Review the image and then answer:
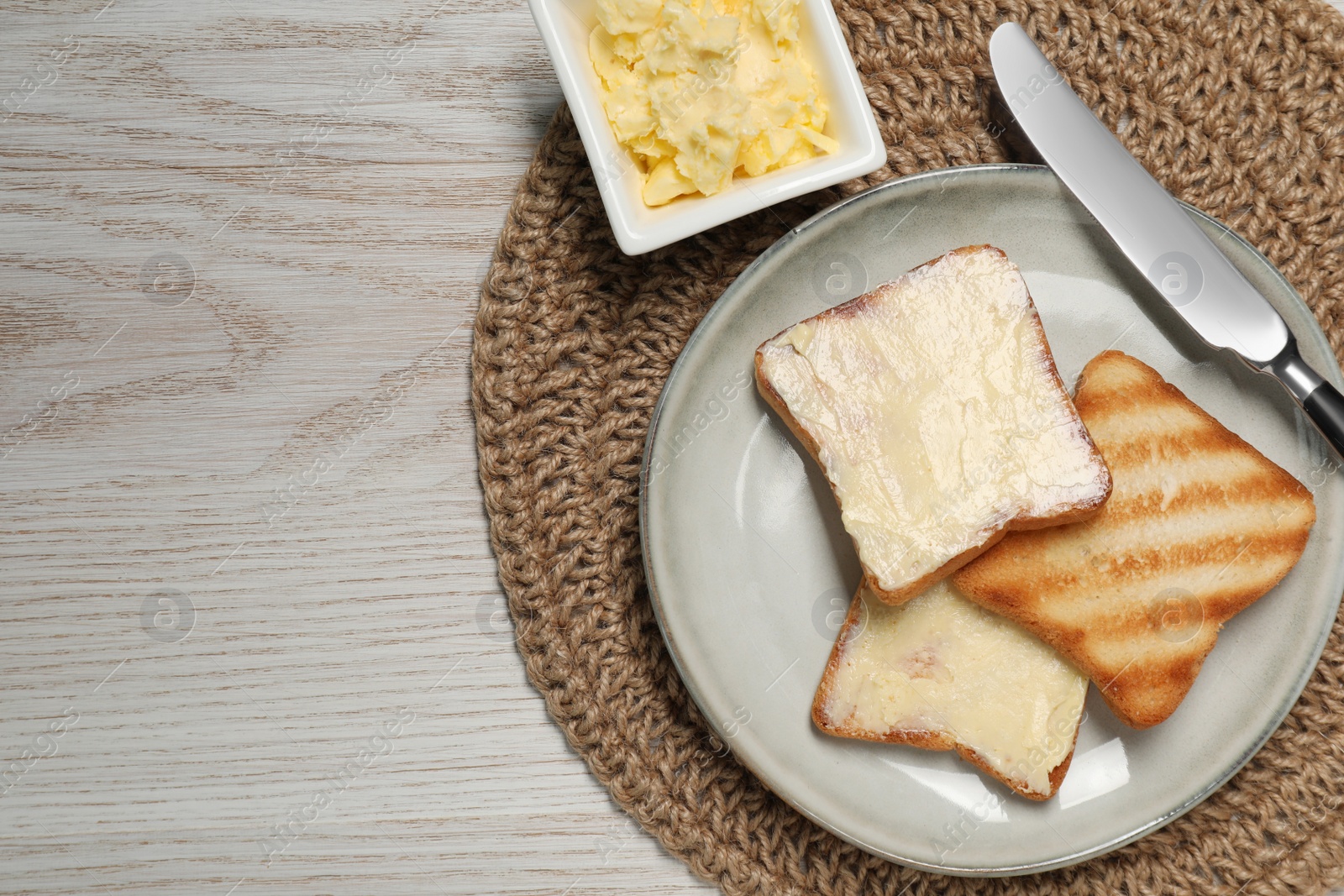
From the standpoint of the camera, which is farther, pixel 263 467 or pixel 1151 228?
Result: pixel 263 467

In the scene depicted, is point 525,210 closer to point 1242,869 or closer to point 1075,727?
point 1075,727

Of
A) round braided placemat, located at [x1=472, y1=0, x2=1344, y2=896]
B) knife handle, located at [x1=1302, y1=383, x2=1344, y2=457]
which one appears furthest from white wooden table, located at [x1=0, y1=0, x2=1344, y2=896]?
knife handle, located at [x1=1302, y1=383, x2=1344, y2=457]

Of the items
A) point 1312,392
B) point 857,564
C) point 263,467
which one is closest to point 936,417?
point 857,564

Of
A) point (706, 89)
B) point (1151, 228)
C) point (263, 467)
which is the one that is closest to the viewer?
point (706, 89)

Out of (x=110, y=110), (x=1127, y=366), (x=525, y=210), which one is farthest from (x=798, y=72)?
(x=110, y=110)

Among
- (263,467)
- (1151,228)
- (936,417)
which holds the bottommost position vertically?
(263,467)

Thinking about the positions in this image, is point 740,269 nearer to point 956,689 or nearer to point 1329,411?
point 956,689
